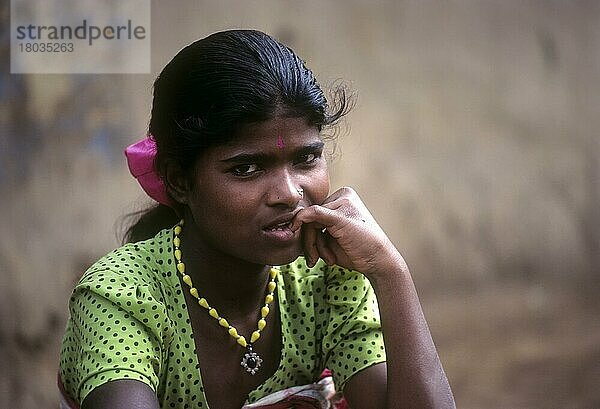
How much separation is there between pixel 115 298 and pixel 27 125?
159 cm

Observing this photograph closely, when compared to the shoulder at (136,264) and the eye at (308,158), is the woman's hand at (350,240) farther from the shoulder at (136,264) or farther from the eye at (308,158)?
the shoulder at (136,264)

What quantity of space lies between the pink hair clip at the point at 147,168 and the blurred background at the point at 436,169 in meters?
1.03

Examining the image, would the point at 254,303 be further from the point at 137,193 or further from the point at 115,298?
the point at 137,193

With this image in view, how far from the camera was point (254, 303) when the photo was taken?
251 centimetres

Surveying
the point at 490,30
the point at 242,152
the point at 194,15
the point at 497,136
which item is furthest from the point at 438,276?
the point at 242,152

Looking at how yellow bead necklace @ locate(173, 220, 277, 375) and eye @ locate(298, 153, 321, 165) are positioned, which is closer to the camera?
eye @ locate(298, 153, 321, 165)

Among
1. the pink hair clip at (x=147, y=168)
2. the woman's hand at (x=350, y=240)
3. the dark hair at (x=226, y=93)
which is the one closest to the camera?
the dark hair at (x=226, y=93)

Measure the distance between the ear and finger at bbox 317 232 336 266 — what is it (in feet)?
0.98

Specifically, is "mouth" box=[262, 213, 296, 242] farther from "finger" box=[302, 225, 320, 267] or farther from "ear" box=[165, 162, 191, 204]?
"ear" box=[165, 162, 191, 204]

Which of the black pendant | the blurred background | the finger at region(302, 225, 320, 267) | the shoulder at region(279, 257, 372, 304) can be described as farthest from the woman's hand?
the blurred background

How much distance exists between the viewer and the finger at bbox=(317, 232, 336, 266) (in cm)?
238

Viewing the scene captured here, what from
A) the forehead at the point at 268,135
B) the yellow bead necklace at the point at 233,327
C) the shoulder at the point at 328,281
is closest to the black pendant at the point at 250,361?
the yellow bead necklace at the point at 233,327

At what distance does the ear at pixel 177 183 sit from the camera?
2.37m

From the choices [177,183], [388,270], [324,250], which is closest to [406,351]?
[388,270]
